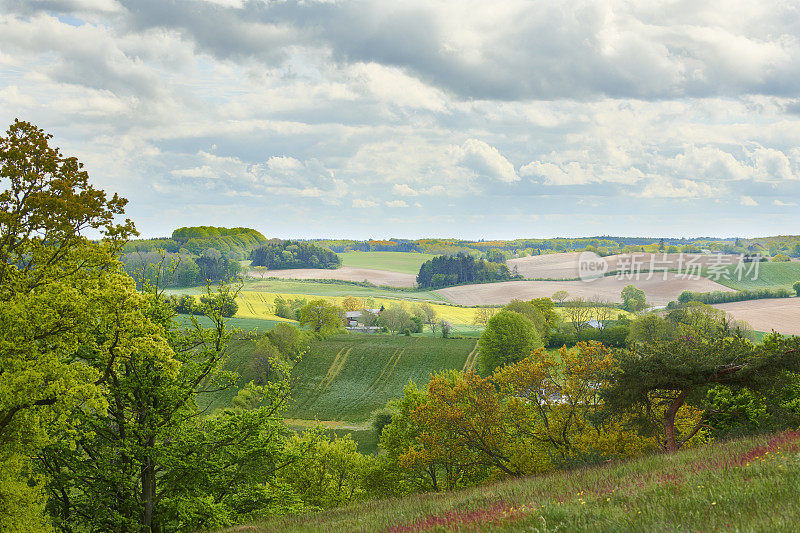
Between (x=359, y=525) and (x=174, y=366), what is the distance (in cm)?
776

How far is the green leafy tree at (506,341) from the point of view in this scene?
8306cm

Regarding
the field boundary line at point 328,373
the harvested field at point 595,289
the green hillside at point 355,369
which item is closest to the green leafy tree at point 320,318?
the green hillside at point 355,369

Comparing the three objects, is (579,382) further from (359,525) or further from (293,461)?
(359,525)

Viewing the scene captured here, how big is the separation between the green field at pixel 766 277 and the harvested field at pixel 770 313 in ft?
62.1

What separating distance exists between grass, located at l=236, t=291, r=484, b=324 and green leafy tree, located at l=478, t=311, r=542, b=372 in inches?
1964

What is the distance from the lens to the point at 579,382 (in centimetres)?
2648

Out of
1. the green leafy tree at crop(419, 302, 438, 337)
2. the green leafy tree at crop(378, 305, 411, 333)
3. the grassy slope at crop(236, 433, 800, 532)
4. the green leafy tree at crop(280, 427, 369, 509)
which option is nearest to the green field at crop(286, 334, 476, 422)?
the green leafy tree at crop(378, 305, 411, 333)

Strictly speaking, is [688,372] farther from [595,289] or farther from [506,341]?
[595,289]

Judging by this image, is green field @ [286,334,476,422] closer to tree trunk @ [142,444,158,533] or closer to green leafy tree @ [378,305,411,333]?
green leafy tree @ [378,305,411,333]

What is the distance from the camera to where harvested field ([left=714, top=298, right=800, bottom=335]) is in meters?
101

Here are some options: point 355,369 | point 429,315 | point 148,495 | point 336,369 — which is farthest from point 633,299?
point 148,495

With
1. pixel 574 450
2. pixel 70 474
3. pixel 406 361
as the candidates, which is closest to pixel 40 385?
pixel 70 474

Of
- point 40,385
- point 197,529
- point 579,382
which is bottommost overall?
point 197,529

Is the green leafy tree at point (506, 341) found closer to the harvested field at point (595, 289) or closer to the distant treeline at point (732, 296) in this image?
the harvested field at point (595, 289)
